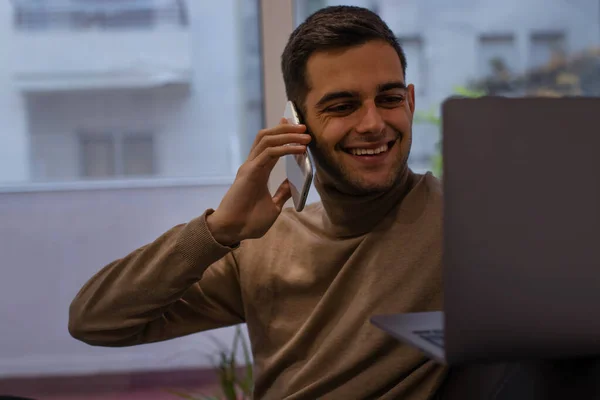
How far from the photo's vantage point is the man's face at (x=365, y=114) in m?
1.22

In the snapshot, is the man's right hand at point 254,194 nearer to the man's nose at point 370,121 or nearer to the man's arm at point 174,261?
the man's arm at point 174,261

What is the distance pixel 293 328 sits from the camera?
1305mm

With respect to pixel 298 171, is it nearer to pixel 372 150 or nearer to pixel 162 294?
pixel 372 150

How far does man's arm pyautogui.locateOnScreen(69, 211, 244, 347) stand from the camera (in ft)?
3.88

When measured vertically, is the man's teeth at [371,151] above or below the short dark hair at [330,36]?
below

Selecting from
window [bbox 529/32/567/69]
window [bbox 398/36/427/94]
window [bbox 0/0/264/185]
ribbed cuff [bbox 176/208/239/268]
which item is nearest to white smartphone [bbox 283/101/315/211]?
ribbed cuff [bbox 176/208/239/268]

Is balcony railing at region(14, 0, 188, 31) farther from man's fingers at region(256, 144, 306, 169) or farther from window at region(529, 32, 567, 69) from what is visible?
man's fingers at region(256, 144, 306, 169)

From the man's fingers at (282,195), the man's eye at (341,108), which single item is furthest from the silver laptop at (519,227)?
the man's fingers at (282,195)

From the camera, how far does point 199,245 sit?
117 cm

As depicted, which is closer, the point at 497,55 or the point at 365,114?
the point at 365,114

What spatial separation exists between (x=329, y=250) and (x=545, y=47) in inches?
74.1

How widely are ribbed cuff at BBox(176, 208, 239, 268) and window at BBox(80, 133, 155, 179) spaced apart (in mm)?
1538

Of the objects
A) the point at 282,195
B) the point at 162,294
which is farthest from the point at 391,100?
the point at 162,294

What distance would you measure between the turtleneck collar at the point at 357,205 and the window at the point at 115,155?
58.5 inches
